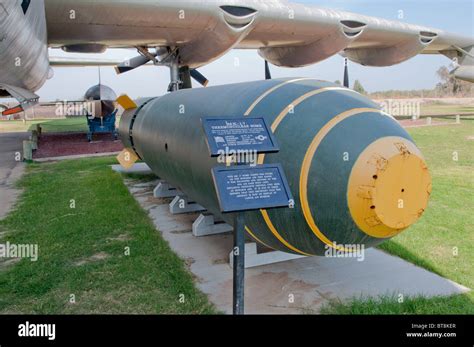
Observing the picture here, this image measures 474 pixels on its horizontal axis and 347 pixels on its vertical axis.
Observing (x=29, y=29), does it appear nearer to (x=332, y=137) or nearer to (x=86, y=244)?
(x=86, y=244)

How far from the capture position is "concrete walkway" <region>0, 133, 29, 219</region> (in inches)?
324

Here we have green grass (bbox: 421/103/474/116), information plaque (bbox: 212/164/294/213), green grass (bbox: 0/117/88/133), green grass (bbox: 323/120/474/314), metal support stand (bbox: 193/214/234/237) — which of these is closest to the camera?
information plaque (bbox: 212/164/294/213)

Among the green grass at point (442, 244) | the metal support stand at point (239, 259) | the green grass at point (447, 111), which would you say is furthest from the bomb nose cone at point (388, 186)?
the green grass at point (447, 111)

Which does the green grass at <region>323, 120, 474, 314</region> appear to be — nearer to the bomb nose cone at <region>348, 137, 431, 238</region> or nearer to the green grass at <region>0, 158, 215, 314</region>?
the bomb nose cone at <region>348, 137, 431, 238</region>

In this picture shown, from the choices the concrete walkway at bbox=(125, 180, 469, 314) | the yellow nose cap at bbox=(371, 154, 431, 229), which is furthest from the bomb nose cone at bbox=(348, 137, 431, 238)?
the concrete walkway at bbox=(125, 180, 469, 314)

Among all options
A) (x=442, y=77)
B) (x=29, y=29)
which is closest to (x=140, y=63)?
(x=29, y=29)

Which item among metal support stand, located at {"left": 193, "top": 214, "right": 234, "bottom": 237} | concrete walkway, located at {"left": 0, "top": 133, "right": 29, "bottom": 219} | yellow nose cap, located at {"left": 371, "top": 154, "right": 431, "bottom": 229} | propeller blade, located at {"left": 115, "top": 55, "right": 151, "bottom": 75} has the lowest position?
concrete walkway, located at {"left": 0, "top": 133, "right": 29, "bottom": 219}

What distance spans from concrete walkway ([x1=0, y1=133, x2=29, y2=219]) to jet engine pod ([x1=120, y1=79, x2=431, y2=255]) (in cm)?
609

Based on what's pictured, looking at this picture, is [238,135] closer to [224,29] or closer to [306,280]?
[306,280]

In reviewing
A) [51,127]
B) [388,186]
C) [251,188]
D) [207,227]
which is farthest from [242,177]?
[51,127]

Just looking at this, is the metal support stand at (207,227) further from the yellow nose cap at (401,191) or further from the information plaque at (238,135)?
the yellow nose cap at (401,191)

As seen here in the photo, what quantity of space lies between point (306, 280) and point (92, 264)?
2.76m

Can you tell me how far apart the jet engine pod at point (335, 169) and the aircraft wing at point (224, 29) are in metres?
12.2

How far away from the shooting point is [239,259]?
3.23 meters
